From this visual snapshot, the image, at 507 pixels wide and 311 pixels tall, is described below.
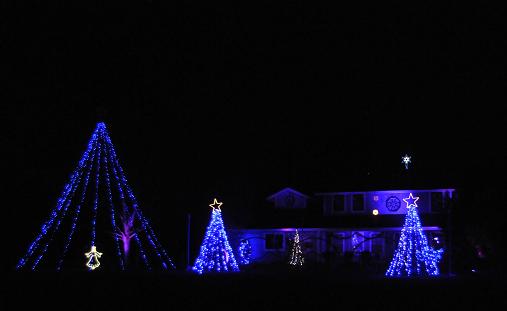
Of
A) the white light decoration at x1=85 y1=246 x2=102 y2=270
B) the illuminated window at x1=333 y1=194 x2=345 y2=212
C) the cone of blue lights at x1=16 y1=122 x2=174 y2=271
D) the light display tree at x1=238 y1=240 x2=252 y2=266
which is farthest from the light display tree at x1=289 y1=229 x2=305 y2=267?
the white light decoration at x1=85 y1=246 x2=102 y2=270

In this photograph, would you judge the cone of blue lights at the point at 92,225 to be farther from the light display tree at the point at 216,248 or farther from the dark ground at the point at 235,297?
the dark ground at the point at 235,297

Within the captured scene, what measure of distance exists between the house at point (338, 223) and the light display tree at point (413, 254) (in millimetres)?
4475

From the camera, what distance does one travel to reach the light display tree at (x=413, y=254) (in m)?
27.6

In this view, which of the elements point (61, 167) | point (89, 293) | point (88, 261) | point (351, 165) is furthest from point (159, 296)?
point (351, 165)

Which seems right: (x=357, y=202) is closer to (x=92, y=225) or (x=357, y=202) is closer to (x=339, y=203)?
(x=339, y=203)

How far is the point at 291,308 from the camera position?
10828 mm

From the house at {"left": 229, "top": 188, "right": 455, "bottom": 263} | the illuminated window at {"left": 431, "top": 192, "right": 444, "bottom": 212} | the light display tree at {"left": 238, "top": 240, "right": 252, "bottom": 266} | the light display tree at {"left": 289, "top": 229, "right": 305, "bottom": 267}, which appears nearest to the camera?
the light display tree at {"left": 289, "top": 229, "right": 305, "bottom": 267}

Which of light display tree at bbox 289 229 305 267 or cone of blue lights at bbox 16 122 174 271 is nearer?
cone of blue lights at bbox 16 122 174 271

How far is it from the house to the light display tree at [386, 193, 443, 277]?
4.47 m

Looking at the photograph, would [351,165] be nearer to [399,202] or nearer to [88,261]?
[399,202]

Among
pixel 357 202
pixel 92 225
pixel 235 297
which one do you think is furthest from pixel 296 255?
pixel 235 297

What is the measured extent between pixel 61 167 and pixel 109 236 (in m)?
5.41

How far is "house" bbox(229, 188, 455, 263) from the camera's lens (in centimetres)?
3575

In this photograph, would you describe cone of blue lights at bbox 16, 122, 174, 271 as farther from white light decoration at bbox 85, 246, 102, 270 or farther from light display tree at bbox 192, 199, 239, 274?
light display tree at bbox 192, 199, 239, 274
